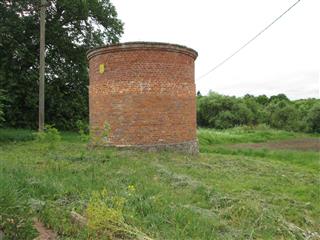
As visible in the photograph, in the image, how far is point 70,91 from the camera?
26.2 m

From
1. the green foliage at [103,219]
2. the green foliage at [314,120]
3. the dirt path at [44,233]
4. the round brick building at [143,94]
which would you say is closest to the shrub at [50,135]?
the round brick building at [143,94]

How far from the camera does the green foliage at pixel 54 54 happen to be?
76.5ft

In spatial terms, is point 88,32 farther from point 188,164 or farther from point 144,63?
point 188,164

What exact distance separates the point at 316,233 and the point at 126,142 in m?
8.60

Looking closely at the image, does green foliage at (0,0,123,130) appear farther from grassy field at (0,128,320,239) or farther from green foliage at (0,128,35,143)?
grassy field at (0,128,320,239)

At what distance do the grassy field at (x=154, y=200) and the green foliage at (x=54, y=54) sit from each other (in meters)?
13.7

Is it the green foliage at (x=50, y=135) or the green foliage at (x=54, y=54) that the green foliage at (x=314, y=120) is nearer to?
the green foliage at (x=54, y=54)

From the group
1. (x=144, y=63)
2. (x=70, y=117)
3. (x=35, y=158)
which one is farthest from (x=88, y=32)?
(x=35, y=158)

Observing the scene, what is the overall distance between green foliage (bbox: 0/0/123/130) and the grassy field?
13.7 metres

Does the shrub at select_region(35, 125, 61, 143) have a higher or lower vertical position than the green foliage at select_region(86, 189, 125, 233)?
higher

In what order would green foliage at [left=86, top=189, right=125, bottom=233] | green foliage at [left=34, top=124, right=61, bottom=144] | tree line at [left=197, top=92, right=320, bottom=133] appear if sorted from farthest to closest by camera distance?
1. tree line at [left=197, top=92, right=320, bottom=133]
2. green foliage at [left=34, top=124, right=61, bottom=144]
3. green foliage at [left=86, top=189, right=125, bottom=233]

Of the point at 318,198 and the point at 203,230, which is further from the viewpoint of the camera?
the point at 318,198

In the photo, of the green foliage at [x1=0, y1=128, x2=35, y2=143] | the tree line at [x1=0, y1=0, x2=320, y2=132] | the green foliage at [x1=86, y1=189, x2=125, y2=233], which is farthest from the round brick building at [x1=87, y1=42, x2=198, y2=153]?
the tree line at [x1=0, y1=0, x2=320, y2=132]

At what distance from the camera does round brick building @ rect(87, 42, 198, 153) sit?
13.4m
